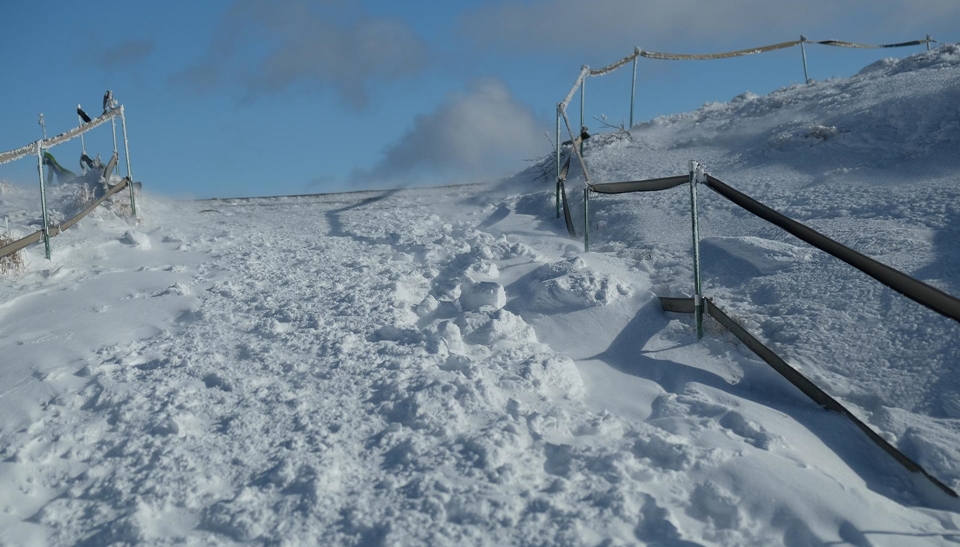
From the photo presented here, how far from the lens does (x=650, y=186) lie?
596 centimetres

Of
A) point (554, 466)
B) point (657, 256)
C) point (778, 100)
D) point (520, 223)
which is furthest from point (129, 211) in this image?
point (778, 100)

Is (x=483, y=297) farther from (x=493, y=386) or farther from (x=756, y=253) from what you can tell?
(x=756, y=253)

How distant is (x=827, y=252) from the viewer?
413cm

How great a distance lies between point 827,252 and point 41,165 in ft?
22.7

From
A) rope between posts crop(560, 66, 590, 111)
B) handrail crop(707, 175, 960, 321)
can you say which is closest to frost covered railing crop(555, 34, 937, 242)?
rope between posts crop(560, 66, 590, 111)

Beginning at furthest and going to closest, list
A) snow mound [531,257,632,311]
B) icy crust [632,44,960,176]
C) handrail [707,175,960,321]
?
icy crust [632,44,960,176]
snow mound [531,257,632,311]
handrail [707,175,960,321]

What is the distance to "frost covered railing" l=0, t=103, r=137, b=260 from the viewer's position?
7051 millimetres

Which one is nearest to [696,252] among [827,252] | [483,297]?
[827,252]

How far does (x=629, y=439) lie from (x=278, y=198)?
399 inches

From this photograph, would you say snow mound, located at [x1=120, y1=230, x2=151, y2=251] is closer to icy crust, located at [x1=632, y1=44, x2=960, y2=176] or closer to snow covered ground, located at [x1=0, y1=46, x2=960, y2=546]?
snow covered ground, located at [x1=0, y1=46, x2=960, y2=546]

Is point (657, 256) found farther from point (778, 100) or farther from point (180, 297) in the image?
point (778, 100)

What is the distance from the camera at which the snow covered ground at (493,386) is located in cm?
318

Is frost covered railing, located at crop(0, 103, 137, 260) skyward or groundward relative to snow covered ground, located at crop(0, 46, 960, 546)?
skyward

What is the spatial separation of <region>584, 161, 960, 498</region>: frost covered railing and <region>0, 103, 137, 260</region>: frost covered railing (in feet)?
17.2
